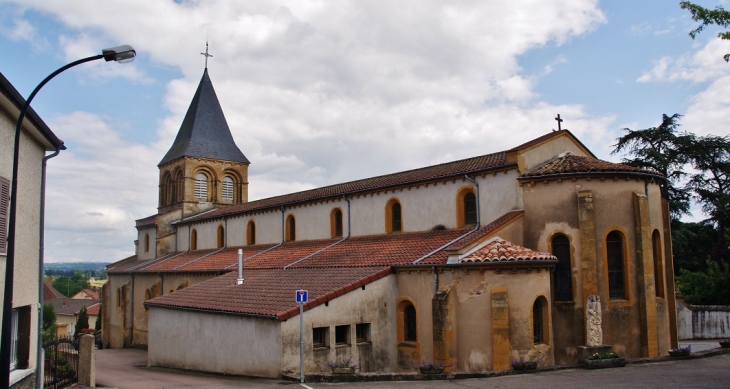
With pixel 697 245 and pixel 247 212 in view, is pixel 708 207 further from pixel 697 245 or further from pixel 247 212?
Result: pixel 247 212

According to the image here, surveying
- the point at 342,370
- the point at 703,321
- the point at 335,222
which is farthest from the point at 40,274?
the point at 703,321

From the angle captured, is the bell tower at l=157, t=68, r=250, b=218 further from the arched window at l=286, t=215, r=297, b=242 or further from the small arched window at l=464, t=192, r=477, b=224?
the small arched window at l=464, t=192, r=477, b=224

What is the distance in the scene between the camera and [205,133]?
43.5m

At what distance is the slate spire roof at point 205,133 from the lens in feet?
140

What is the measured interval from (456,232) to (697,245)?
26857 mm

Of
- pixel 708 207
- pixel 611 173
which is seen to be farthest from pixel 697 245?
pixel 611 173

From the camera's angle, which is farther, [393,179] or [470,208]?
[393,179]

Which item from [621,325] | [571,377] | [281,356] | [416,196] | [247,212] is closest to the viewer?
[571,377]

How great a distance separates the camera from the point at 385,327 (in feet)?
64.6

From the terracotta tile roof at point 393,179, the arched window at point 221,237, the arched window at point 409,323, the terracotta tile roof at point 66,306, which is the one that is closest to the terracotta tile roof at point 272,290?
the arched window at point 409,323

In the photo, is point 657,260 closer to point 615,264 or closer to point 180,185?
point 615,264

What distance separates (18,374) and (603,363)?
1433 cm

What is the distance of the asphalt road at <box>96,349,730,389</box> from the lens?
44.8 feet

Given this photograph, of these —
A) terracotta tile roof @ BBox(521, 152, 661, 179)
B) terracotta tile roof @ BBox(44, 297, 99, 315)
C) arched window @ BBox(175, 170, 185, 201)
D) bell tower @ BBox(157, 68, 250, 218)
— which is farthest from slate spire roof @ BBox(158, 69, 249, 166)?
terracotta tile roof @ BBox(44, 297, 99, 315)
